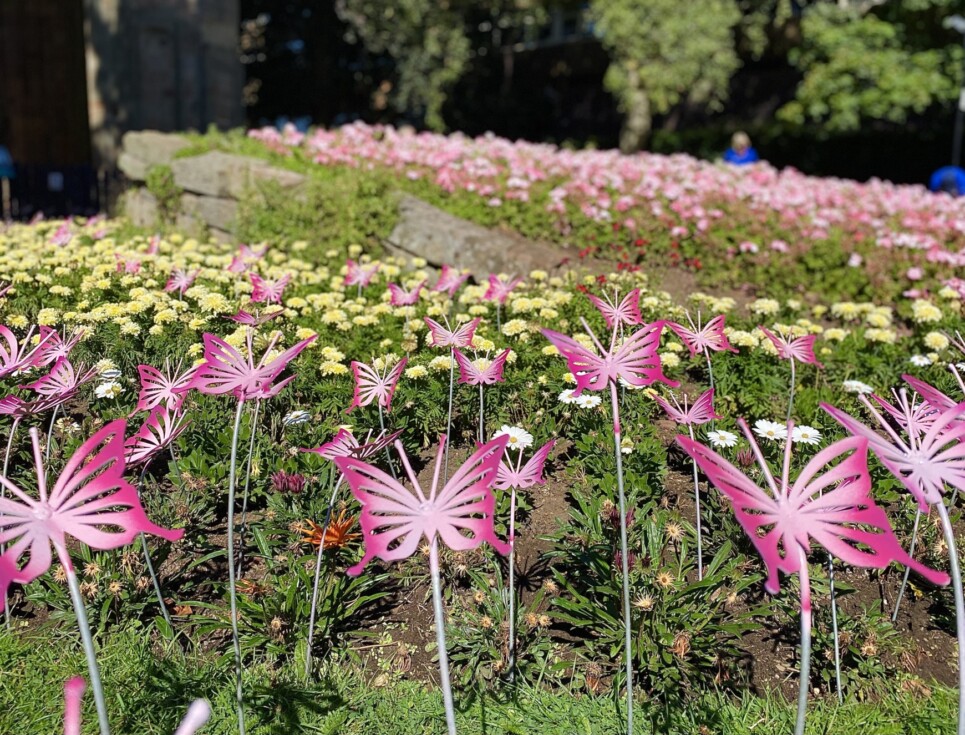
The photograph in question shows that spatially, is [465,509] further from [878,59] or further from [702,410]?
[878,59]

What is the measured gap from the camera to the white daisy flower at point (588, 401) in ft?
10.1

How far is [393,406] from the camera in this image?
3.31 metres

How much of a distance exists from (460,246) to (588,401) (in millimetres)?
3261

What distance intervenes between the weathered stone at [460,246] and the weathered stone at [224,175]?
1.40m

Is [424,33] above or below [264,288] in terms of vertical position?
above

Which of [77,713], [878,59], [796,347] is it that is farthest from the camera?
[878,59]

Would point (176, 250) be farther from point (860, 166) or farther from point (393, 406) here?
point (860, 166)

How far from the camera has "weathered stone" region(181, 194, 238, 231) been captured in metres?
7.83

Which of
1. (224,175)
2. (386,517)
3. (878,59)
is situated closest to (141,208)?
(224,175)

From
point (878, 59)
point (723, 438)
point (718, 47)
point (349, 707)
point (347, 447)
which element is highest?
point (718, 47)

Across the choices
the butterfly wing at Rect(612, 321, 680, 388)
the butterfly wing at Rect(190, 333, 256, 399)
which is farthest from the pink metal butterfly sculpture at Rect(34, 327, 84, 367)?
the butterfly wing at Rect(612, 321, 680, 388)

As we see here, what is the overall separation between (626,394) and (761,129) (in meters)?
18.5

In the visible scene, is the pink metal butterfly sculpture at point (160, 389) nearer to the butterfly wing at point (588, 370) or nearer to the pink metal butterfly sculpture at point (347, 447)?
the pink metal butterfly sculpture at point (347, 447)

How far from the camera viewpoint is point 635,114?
58.5 feet
